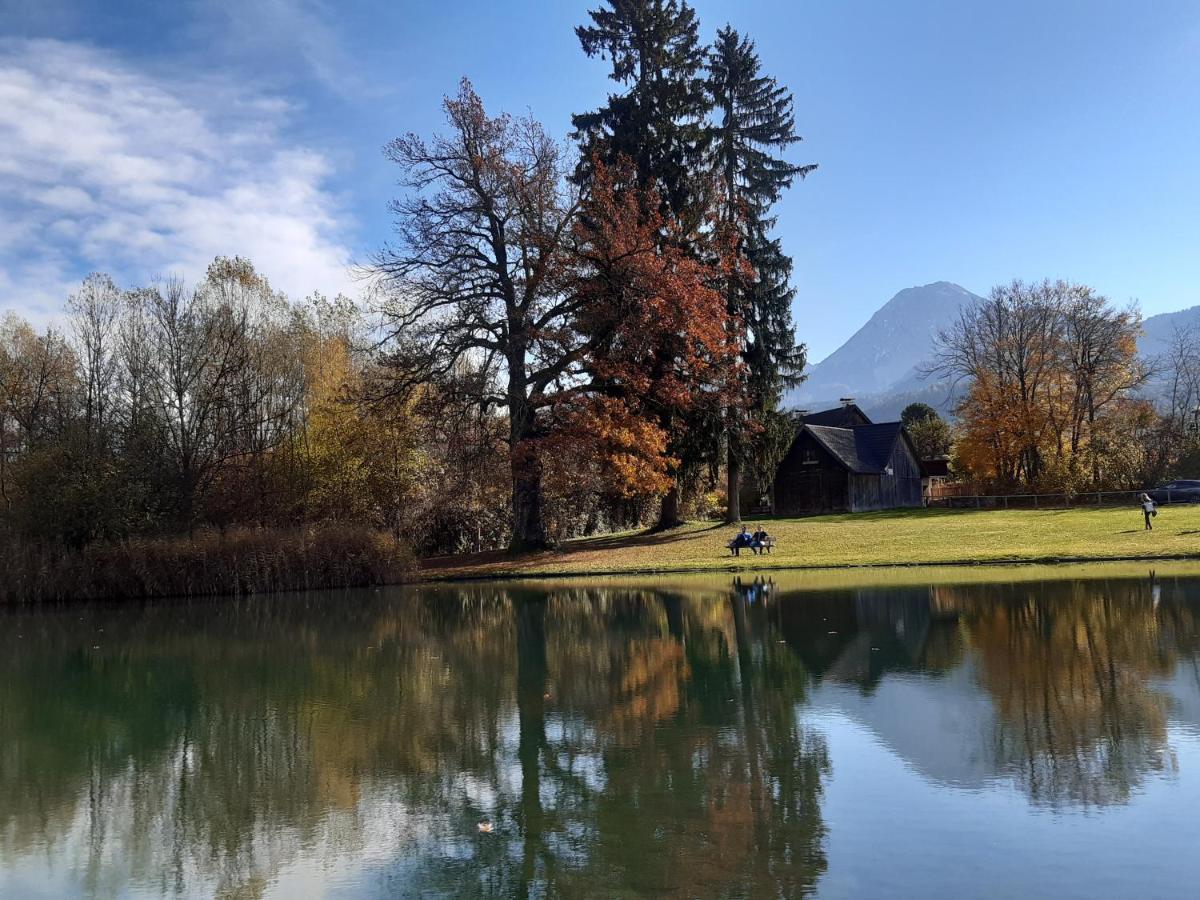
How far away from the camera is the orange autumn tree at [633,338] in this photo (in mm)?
31859

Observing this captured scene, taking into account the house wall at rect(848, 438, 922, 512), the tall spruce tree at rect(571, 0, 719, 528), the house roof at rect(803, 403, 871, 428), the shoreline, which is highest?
the tall spruce tree at rect(571, 0, 719, 528)

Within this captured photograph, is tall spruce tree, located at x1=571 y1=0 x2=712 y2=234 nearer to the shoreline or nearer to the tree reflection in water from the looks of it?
the shoreline

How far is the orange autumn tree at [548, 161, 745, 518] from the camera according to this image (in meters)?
31.9

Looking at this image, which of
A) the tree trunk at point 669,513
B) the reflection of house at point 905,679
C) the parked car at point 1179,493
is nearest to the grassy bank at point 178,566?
the tree trunk at point 669,513

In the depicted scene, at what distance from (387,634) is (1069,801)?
14.0 m

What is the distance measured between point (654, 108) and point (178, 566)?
25.1m

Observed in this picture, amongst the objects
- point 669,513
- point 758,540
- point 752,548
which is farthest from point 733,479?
point 758,540

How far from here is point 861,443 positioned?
176 feet

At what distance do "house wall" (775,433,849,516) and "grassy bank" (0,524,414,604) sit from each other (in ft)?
93.1

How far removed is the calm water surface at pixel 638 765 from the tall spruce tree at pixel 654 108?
25.2 meters

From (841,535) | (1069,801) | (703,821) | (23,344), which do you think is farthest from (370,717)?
(23,344)

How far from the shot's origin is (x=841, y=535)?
3534 centimetres

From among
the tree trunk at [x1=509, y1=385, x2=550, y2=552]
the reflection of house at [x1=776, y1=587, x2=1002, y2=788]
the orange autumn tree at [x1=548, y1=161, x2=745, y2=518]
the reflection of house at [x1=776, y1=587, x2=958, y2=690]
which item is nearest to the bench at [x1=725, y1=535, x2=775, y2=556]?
the orange autumn tree at [x1=548, y1=161, x2=745, y2=518]

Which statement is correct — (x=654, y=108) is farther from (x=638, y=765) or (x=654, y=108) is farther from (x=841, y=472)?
(x=638, y=765)
